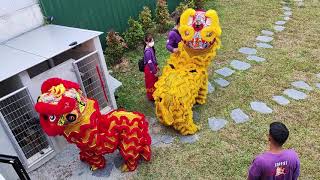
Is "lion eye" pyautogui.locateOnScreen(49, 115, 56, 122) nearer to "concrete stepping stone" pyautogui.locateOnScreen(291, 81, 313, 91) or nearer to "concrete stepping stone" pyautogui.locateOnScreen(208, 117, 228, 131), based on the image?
"concrete stepping stone" pyautogui.locateOnScreen(208, 117, 228, 131)

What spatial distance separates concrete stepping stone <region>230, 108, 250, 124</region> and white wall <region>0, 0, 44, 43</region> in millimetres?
4325

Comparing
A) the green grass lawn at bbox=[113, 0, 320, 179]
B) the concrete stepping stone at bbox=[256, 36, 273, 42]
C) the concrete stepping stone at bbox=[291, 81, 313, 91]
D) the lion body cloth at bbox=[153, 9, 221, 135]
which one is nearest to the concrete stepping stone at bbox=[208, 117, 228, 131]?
the green grass lawn at bbox=[113, 0, 320, 179]

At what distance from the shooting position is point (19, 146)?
233 inches

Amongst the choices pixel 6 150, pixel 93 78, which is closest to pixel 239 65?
pixel 93 78

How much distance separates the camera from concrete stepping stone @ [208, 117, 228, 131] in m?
6.69

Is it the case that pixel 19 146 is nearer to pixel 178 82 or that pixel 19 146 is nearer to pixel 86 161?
pixel 86 161

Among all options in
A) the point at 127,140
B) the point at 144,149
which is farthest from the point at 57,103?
the point at 144,149

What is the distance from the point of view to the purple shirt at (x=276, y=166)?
3828mm

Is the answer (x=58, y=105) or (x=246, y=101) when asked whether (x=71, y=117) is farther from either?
(x=246, y=101)

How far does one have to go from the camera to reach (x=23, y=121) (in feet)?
20.2

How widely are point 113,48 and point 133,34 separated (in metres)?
0.81

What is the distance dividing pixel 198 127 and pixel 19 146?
309 cm

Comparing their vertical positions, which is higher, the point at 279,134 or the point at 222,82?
the point at 279,134

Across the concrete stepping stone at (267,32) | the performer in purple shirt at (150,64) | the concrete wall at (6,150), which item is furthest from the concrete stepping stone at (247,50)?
the concrete wall at (6,150)
